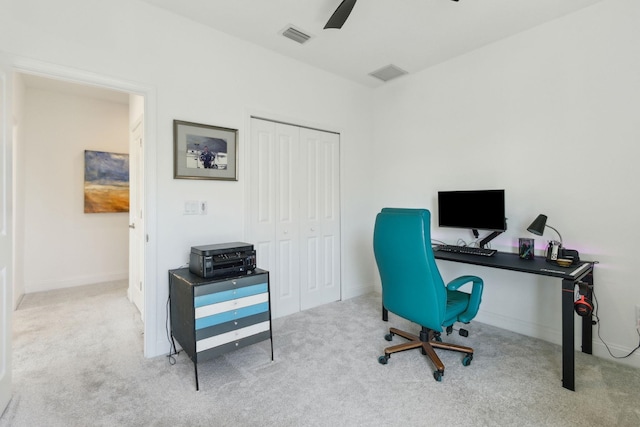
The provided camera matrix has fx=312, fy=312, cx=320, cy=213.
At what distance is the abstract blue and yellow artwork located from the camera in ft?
15.2

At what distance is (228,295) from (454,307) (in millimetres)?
1618

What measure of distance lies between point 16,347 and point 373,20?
13.4 feet

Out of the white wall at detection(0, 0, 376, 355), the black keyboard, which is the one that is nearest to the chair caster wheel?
the black keyboard

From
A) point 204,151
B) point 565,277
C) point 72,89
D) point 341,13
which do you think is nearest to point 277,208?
point 204,151

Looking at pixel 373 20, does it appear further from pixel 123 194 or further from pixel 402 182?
pixel 123 194

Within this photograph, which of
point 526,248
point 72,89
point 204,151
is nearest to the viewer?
point 526,248

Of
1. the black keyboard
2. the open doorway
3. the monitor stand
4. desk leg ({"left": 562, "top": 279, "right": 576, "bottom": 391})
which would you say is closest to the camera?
desk leg ({"left": 562, "top": 279, "right": 576, "bottom": 391})

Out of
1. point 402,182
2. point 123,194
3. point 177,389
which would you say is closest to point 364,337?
point 177,389

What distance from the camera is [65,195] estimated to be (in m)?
4.50

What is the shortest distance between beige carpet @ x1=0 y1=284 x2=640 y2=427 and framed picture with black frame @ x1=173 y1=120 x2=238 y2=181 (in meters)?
1.53

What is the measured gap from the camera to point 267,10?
257 cm

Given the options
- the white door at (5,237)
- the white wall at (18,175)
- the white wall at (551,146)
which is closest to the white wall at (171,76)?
the white door at (5,237)

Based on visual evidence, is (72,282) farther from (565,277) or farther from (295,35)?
(565,277)

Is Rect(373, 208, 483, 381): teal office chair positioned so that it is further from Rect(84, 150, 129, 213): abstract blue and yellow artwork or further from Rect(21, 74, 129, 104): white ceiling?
Rect(84, 150, 129, 213): abstract blue and yellow artwork
